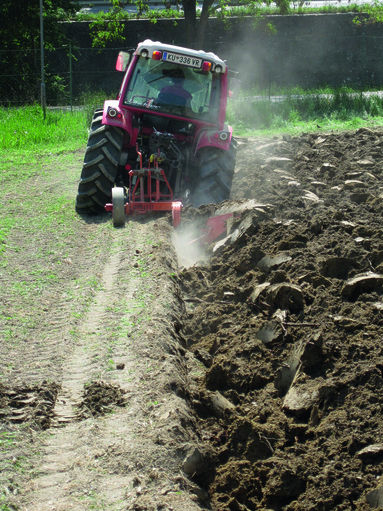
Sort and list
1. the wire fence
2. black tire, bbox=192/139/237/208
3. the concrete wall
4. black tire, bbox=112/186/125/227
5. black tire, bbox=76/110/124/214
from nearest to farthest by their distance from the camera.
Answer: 1. black tire, bbox=112/186/125/227
2. black tire, bbox=76/110/124/214
3. black tire, bbox=192/139/237/208
4. the wire fence
5. the concrete wall

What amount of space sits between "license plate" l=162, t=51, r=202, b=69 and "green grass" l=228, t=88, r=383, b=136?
769 cm

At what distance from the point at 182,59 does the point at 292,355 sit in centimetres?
536

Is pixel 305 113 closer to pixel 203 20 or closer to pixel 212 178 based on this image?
pixel 203 20

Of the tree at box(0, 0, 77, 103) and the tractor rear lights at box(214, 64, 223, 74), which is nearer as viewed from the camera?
the tractor rear lights at box(214, 64, 223, 74)

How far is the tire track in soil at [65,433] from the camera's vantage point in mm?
3531

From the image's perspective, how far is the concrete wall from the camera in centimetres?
2641

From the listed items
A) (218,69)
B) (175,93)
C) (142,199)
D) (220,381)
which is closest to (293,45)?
(218,69)

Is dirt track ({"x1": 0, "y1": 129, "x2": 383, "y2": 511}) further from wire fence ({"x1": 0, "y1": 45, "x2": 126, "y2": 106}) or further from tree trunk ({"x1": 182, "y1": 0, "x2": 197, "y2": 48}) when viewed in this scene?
tree trunk ({"x1": 182, "y1": 0, "x2": 197, "y2": 48})

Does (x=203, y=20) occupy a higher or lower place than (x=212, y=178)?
higher

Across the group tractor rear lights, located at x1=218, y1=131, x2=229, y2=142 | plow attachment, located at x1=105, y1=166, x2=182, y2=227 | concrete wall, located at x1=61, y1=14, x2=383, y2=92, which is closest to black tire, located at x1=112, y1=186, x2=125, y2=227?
plow attachment, located at x1=105, y1=166, x2=182, y2=227

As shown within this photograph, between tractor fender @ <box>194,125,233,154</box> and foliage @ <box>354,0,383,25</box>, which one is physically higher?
foliage @ <box>354,0,383,25</box>

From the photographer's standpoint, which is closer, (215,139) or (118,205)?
(118,205)

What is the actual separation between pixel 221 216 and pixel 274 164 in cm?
342

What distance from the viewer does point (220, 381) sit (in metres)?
5.18
